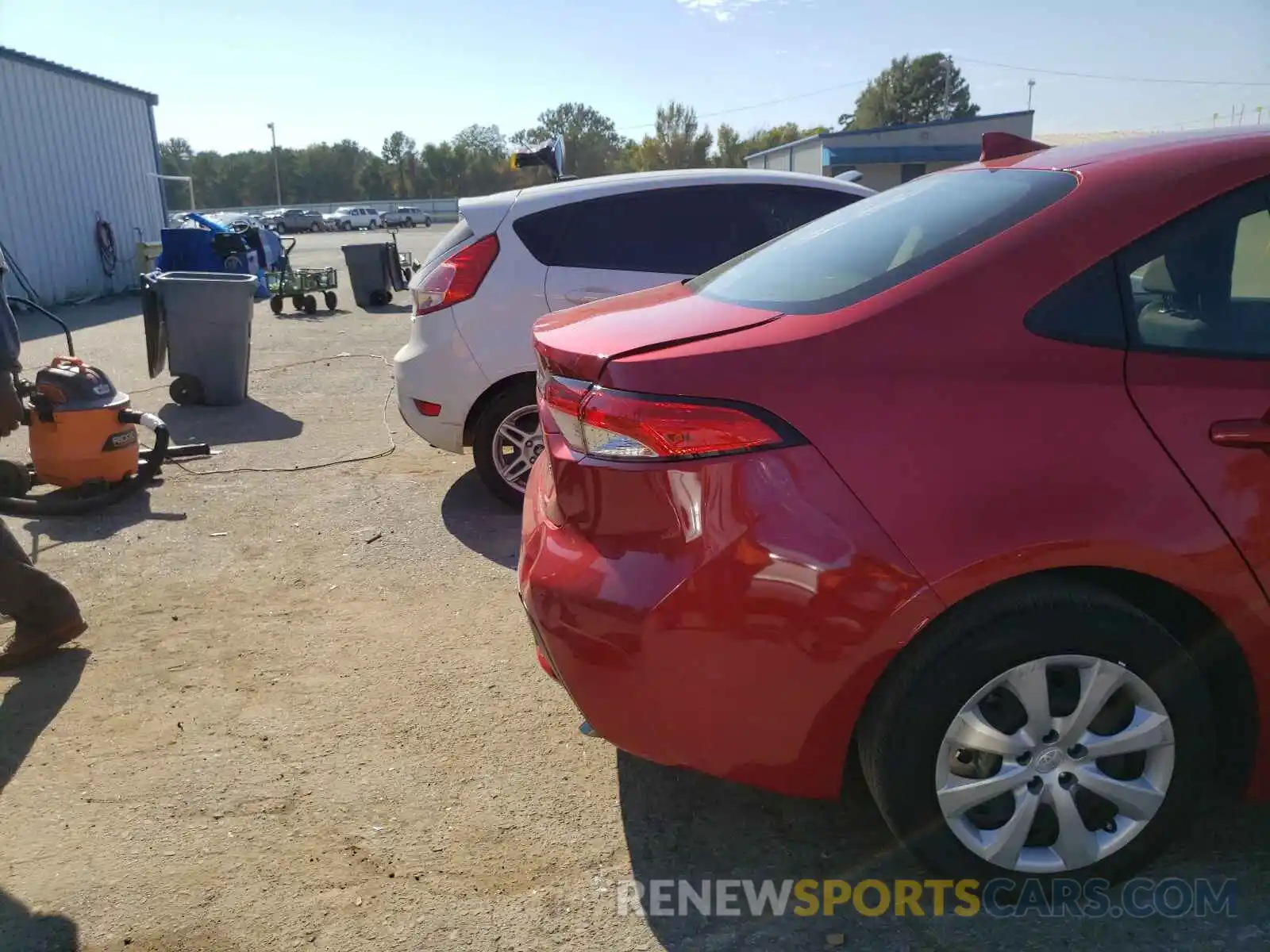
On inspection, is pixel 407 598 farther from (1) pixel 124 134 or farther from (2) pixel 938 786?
(1) pixel 124 134

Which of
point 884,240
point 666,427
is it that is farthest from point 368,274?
point 666,427

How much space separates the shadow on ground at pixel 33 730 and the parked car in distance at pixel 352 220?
2562 inches

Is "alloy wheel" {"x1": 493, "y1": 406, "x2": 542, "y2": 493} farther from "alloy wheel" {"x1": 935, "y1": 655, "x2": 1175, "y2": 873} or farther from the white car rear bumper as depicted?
"alloy wheel" {"x1": 935, "y1": 655, "x2": 1175, "y2": 873}

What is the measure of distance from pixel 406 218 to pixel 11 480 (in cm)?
6654

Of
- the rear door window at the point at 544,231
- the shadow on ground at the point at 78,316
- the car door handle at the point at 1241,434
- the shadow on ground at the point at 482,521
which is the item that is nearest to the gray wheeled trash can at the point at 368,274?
the shadow on ground at the point at 78,316

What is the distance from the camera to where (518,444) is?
206 inches

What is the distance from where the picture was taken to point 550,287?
5.08 m

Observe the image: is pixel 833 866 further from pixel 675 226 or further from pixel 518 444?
pixel 675 226

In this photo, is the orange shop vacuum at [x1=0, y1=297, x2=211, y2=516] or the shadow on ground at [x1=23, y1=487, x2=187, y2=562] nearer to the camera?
the shadow on ground at [x1=23, y1=487, x2=187, y2=562]

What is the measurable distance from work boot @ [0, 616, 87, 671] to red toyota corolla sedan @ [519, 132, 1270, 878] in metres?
2.39

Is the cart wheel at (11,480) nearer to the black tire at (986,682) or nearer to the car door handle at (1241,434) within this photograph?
the black tire at (986,682)

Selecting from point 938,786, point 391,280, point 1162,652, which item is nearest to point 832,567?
point 938,786

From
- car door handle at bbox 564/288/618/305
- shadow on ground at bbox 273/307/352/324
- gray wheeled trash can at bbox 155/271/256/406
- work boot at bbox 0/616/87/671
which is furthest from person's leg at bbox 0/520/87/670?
shadow on ground at bbox 273/307/352/324

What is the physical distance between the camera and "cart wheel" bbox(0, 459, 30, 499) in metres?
5.48
